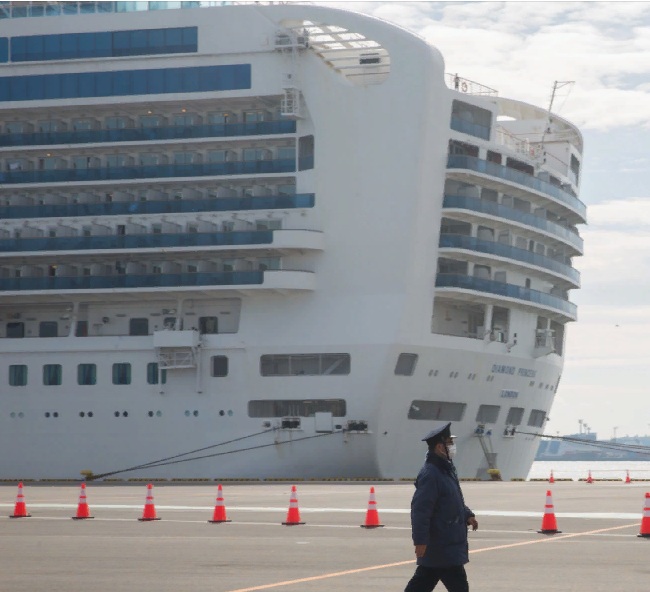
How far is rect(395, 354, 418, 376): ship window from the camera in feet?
198

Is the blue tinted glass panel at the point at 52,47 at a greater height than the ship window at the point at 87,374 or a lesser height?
greater

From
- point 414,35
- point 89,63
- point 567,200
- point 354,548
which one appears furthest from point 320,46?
point 354,548

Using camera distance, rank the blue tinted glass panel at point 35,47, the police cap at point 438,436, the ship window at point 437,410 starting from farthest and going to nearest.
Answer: the blue tinted glass panel at point 35,47 < the ship window at point 437,410 < the police cap at point 438,436

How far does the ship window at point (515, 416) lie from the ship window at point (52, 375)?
19919 millimetres

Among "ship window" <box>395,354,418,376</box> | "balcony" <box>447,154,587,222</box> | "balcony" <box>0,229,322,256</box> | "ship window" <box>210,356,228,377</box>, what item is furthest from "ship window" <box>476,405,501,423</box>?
"ship window" <box>210,356,228,377</box>

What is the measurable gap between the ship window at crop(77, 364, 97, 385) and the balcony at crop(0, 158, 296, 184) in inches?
325

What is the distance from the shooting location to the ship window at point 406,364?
198ft

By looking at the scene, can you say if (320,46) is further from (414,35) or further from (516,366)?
(516,366)

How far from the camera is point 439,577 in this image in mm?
13430

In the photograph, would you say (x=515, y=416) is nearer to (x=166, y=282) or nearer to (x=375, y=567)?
(x=166, y=282)

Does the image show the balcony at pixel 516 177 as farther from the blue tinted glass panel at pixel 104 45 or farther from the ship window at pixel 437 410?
the blue tinted glass panel at pixel 104 45

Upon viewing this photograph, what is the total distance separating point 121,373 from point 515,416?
712 inches

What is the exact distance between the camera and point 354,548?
2269 centimetres

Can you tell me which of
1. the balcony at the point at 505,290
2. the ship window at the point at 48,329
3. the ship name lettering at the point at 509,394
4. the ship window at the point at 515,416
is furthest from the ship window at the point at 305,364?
the ship window at the point at 515,416
